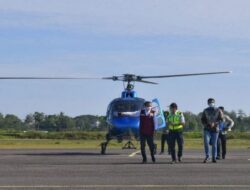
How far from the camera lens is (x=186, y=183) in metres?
16.7

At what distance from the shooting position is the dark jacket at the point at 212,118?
25.0 meters

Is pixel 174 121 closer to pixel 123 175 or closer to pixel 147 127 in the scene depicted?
pixel 147 127

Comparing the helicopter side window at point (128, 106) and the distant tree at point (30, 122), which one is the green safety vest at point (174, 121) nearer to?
the helicopter side window at point (128, 106)

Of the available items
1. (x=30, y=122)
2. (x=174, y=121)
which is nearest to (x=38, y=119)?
(x=30, y=122)

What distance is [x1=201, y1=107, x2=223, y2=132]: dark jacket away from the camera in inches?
984

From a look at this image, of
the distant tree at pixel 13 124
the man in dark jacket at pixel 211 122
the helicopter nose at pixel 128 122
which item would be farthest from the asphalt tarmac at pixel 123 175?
the distant tree at pixel 13 124

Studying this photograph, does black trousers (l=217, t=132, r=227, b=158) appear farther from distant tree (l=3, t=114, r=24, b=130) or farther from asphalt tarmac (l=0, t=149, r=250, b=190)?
distant tree (l=3, t=114, r=24, b=130)

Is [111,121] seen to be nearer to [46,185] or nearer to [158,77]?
[158,77]

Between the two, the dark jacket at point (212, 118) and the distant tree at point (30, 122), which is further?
the distant tree at point (30, 122)

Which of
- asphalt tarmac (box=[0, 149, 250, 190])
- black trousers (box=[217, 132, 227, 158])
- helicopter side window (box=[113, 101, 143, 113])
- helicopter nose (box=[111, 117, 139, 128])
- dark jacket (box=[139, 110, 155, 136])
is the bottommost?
asphalt tarmac (box=[0, 149, 250, 190])

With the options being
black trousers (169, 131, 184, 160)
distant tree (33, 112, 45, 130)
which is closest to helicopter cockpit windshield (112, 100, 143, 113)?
black trousers (169, 131, 184, 160)

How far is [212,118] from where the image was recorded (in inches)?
986

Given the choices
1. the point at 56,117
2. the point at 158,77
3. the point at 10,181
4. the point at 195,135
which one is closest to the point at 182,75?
the point at 158,77

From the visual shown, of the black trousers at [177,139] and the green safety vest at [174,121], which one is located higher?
the green safety vest at [174,121]
